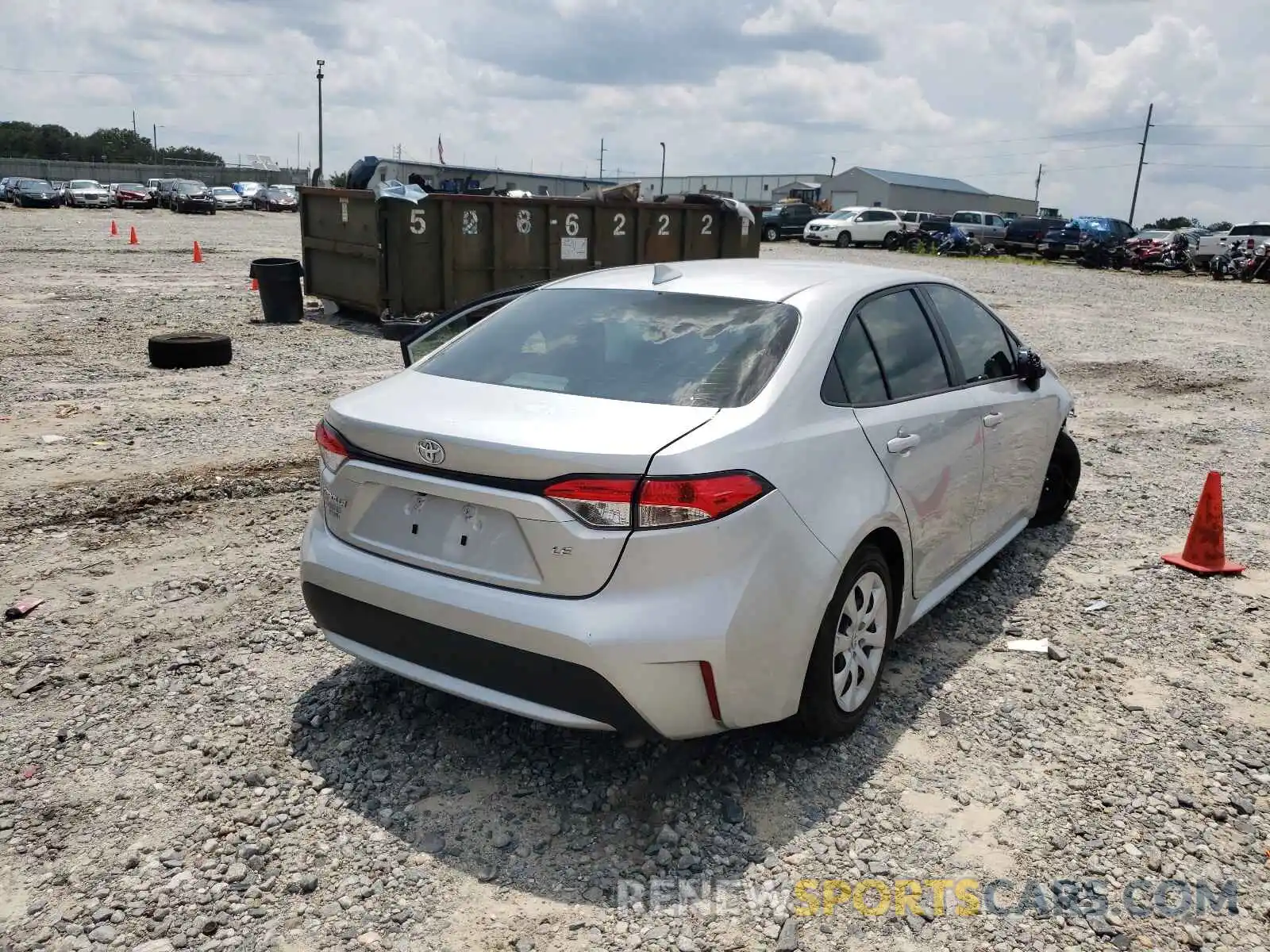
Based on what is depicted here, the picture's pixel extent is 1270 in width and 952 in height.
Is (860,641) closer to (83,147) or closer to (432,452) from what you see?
(432,452)

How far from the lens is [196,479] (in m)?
6.47

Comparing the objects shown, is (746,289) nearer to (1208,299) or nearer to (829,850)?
(829,850)

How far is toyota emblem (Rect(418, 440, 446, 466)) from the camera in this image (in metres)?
3.05

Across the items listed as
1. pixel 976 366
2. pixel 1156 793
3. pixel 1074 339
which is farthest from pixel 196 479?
pixel 1074 339

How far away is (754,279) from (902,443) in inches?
34.1

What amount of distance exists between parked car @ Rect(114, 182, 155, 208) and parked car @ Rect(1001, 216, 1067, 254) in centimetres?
4173

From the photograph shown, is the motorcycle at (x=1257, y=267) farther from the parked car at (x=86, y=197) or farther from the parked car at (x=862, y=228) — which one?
the parked car at (x=86, y=197)

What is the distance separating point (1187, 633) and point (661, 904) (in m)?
3.14

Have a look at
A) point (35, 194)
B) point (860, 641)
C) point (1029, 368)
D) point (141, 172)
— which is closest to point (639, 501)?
point (860, 641)

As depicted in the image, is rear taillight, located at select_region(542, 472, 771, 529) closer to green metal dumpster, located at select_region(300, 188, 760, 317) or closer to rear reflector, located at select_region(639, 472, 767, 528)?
rear reflector, located at select_region(639, 472, 767, 528)

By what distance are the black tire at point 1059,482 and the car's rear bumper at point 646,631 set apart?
337 centimetres

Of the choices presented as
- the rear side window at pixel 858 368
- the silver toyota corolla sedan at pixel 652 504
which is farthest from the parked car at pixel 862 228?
the rear side window at pixel 858 368

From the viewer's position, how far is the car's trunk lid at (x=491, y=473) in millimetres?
2875

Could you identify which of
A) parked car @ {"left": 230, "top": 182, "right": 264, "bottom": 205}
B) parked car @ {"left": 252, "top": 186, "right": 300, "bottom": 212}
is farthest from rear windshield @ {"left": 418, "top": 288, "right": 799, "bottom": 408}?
parked car @ {"left": 230, "top": 182, "right": 264, "bottom": 205}
